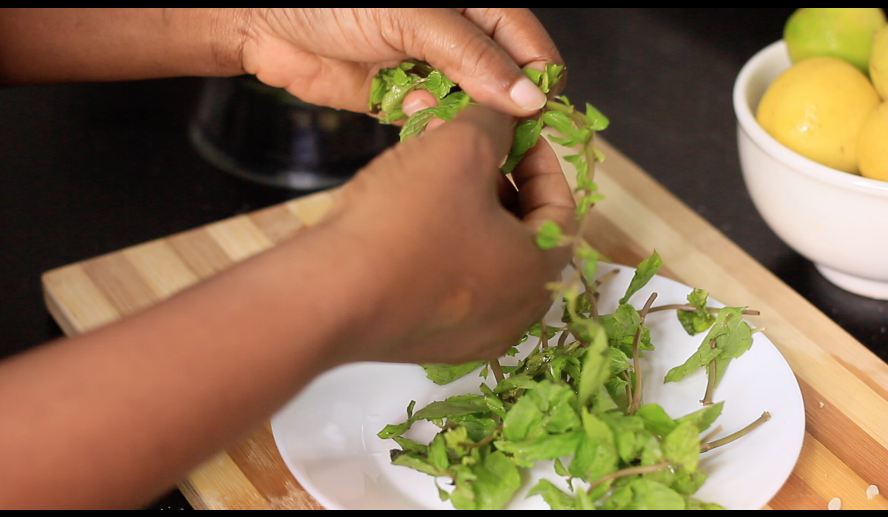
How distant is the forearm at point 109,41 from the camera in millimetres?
961

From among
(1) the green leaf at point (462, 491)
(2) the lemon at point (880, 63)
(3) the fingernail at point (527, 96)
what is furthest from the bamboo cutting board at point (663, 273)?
(3) the fingernail at point (527, 96)

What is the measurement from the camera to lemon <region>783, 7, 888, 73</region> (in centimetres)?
101

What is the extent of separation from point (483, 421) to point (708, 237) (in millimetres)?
518

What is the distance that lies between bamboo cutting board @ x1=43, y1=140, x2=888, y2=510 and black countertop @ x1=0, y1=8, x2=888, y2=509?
0.10 metres

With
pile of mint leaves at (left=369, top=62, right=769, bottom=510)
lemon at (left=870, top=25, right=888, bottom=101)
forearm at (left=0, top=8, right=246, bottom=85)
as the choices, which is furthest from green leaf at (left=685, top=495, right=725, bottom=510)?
forearm at (left=0, top=8, right=246, bottom=85)

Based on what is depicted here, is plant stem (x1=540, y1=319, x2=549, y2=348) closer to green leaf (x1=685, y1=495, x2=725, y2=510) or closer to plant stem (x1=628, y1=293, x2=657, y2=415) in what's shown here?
plant stem (x1=628, y1=293, x2=657, y2=415)

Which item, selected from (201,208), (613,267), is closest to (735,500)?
(613,267)

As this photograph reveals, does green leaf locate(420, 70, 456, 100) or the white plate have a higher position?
green leaf locate(420, 70, 456, 100)

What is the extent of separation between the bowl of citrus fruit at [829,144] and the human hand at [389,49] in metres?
0.32

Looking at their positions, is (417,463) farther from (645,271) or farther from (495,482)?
(645,271)

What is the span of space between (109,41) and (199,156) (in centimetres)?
38

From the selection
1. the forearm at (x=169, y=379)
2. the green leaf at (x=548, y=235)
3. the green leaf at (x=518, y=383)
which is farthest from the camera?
the green leaf at (x=518, y=383)

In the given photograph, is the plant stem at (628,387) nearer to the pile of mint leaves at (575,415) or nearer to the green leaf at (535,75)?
the pile of mint leaves at (575,415)

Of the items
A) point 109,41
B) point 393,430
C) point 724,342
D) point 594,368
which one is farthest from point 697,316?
point 109,41
